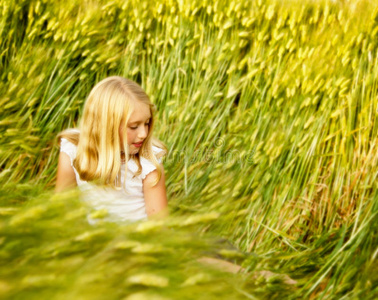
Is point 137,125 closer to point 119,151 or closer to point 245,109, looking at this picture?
point 119,151

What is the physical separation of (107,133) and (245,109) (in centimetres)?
74

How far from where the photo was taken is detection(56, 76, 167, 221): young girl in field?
1829mm

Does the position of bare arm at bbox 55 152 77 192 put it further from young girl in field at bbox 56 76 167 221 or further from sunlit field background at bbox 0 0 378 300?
sunlit field background at bbox 0 0 378 300

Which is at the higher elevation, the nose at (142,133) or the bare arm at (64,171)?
the nose at (142,133)

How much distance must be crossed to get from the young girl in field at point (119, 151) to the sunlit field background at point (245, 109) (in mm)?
155

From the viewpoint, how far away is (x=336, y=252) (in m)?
1.45

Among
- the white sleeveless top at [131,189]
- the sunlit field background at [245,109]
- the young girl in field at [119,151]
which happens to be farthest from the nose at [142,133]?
the sunlit field background at [245,109]

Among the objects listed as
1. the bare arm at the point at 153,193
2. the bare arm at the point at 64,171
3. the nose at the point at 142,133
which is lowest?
the bare arm at the point at 153,193

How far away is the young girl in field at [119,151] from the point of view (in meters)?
1.83

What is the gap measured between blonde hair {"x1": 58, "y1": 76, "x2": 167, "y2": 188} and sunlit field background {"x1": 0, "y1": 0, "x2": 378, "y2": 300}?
0.30 meters

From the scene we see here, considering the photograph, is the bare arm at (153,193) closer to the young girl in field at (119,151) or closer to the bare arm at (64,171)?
the young girl in field at (119,151)

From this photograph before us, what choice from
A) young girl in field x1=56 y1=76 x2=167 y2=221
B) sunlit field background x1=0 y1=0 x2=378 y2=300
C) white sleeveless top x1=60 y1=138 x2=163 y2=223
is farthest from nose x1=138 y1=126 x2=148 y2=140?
sunlit field background x1=0 y1=0 x2=378 y2=300

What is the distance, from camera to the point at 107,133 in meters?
1.84

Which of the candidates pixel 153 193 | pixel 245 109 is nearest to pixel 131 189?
pixel 153 193
